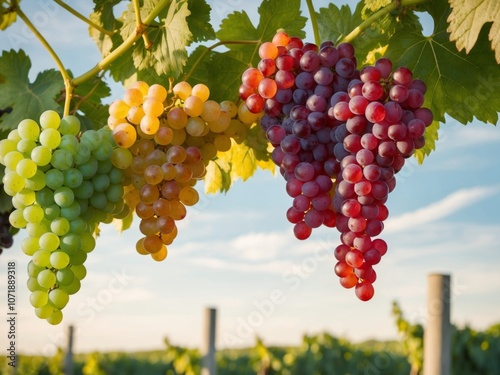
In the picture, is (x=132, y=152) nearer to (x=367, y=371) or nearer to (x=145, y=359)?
(x=367, y=371)

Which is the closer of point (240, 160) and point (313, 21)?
point (313, 21)

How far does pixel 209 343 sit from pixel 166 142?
5.58 meters

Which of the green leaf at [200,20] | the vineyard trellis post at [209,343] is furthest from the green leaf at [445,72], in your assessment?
the vineyard trellis post at [209,343]

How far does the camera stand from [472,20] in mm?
849

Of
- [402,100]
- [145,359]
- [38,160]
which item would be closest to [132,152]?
[38,160]

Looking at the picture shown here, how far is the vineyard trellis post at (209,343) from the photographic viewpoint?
6215 mm

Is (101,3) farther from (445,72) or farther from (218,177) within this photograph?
(445,72)

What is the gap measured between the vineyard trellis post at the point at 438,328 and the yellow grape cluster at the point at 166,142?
9.12 ft

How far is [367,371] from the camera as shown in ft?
24.1

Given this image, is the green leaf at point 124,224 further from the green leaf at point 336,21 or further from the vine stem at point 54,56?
the green leaf at point 336,21

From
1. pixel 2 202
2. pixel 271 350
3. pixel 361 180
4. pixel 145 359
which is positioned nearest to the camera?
pixel 361 180

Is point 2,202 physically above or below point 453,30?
below

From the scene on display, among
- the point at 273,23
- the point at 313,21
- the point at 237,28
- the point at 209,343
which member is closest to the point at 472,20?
the point at 313,21

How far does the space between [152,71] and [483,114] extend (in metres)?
0.54
